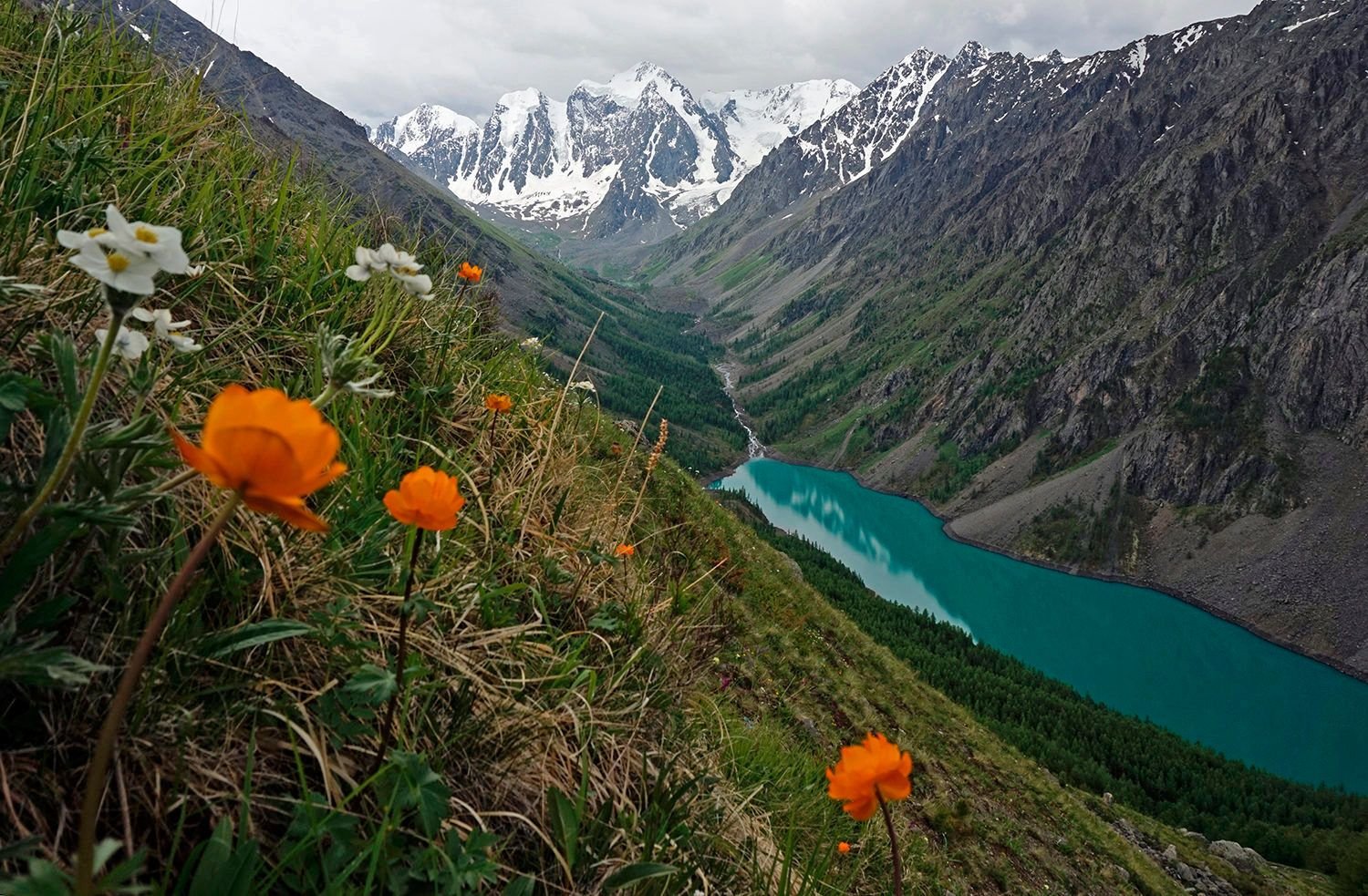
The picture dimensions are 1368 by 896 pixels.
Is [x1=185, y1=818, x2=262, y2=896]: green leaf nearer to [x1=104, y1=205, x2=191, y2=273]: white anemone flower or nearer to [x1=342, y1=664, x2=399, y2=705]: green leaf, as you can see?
[x1=342, y1=664, x2=399, y2=705]: green leaf

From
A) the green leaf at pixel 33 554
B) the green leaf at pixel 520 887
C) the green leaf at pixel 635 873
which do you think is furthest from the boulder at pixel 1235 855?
the green leaf at pixel 33 554

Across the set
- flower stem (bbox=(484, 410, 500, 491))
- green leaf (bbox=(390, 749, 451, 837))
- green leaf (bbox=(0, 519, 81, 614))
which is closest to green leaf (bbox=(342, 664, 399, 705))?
green leaf (bbox=(390, 749, 451, 837))

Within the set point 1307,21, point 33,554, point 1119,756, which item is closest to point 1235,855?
point 1119,756

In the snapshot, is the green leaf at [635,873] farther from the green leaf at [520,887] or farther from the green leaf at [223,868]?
the green leaf at [223,868]

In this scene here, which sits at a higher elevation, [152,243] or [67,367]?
[152,243]

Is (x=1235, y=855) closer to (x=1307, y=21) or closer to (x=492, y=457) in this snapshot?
(x=492, y=457)

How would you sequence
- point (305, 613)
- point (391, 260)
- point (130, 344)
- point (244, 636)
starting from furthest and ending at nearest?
point (391, 260), point (305, 613), point (244, 636), point (130, 344)

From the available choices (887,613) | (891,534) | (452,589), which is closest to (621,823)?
(452,589)
